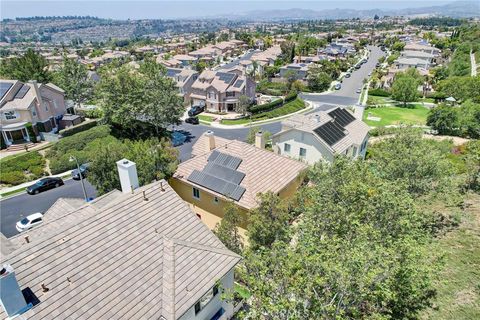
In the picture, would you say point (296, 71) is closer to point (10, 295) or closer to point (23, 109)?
point (23, 109)

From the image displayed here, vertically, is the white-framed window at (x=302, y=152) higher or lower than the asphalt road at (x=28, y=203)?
higher

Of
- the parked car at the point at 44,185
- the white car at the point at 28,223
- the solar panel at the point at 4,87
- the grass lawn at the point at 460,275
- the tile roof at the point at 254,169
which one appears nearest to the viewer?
the grass lawn at the point at 460,275

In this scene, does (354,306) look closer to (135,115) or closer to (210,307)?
(210,307)

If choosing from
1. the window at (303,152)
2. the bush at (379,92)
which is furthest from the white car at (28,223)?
the bush at (379,92)

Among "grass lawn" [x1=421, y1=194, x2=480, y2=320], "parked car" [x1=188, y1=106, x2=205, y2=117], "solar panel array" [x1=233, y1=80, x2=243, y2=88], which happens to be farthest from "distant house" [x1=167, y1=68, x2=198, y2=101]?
"grass lawn" [x1=421, y1=194, x2=480, y2=320]

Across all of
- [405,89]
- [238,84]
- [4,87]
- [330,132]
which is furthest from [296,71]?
[4,87]

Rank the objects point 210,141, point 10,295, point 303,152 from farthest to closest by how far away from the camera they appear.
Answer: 1. point 303,152
2. point 210,141
3. point 10,295

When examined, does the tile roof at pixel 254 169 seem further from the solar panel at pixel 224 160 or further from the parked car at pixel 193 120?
the parked car at pixel 193 120
